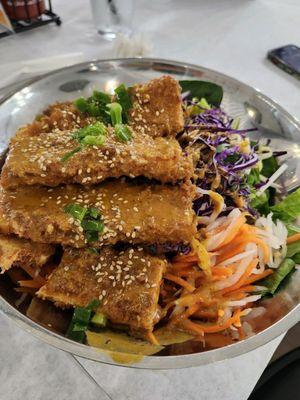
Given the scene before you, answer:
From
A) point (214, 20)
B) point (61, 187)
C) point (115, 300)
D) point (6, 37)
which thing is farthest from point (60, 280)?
point (214, 20)

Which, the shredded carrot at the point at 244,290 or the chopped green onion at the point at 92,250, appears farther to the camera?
the shredded carrot at the point at 244,290

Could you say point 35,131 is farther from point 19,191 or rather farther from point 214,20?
point 214,20

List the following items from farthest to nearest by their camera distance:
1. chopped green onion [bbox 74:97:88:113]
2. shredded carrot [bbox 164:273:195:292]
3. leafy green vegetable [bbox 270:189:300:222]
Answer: chopped green onion [bbox 74:97:88:113] → leafy green vegetable [bbox 270:189:300:222] → shredded carrot [bbox 164:273:195:292]

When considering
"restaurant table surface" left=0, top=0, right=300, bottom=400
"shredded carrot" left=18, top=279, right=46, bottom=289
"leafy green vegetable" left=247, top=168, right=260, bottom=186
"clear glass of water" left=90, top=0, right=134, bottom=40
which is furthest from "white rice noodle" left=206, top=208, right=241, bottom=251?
"clear glass of water" left=90, top=0, right=134, bottom=40

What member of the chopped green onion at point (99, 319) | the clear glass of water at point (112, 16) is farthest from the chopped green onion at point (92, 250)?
the clear glass of water at point (112, 16)

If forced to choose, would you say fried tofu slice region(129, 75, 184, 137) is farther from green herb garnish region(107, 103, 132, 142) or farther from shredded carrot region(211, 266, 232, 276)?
shredded carrot region(211, 266, 232, 276)

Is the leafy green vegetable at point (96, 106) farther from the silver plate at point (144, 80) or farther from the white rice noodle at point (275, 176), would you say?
the white rice noodle at point (275, 176)
